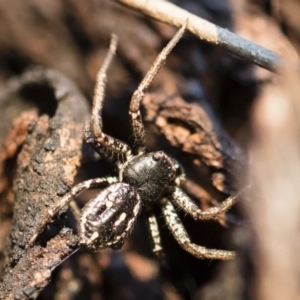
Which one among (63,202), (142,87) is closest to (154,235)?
(63,202)

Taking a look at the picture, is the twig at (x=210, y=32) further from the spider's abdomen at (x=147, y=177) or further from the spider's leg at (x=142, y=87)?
the spider's abdomen at (x=147, y=177)

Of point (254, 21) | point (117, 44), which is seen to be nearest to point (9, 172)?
point (117, 44)

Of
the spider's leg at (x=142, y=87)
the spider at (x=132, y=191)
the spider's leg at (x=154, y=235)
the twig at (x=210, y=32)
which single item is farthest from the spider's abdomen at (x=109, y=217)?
the twig at (x=210, y=32)

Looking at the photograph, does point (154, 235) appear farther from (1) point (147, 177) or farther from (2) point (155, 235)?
(1) point (147, 177)

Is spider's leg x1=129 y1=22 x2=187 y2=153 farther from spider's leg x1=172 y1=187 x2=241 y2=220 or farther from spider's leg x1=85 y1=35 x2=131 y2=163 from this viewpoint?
spider's leg x1=172 y1=187 x2=241 y2=220

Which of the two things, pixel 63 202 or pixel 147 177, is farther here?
pixel 147 177

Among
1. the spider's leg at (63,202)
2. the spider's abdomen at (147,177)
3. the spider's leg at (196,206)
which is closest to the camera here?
the spider's leg at (63,202)

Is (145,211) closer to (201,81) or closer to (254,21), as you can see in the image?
(201,81)
